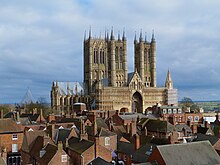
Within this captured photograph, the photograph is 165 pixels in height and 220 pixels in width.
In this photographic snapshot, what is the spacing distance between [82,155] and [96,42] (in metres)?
106

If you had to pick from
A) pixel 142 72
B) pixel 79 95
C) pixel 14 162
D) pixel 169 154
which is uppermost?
pixel 142 72

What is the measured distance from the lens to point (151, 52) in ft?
482

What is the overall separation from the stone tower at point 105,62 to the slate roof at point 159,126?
233 feet

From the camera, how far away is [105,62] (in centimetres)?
13950

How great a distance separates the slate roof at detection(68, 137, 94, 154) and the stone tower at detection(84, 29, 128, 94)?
89434 mm

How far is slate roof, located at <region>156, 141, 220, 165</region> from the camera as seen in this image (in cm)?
3114

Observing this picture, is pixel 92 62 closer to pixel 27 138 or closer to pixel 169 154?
pixel 27 138

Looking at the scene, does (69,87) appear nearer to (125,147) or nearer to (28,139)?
(28,139)

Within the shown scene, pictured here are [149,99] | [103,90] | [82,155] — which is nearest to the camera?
[82,155]

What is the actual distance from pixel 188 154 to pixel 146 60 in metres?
117

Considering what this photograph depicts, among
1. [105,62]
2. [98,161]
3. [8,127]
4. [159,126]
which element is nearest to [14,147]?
[8,127]

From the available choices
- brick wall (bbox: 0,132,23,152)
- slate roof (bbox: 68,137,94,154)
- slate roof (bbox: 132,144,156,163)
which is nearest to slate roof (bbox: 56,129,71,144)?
slate roof (bbox: 68,137,94,154)

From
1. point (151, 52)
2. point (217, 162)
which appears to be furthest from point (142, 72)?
point (217, 162)

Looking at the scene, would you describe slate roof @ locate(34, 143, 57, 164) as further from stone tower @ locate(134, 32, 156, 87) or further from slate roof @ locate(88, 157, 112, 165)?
stone tower @ locate(134, 32, 156, 87)
